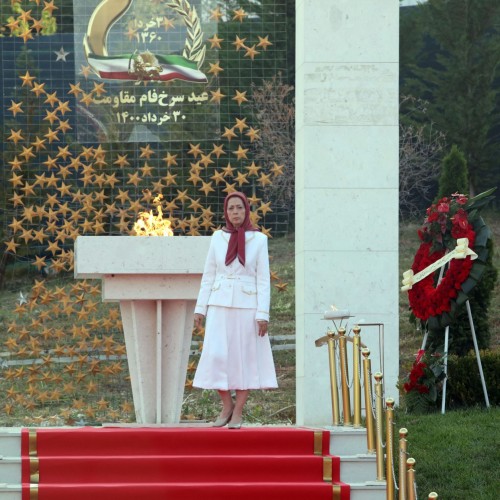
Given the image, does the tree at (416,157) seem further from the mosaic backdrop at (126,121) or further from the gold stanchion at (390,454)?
the gold stanchion at (390,454)

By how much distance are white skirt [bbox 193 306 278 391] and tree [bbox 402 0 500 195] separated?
648 inches

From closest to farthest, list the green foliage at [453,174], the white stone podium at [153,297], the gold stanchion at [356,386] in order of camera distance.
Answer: the gold stanchion at [356,386], the white stone podium at [153,297], the green foliage at [453,174]

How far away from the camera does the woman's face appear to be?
8.10m

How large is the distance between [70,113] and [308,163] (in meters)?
3.05

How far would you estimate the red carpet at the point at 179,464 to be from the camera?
22.9ft

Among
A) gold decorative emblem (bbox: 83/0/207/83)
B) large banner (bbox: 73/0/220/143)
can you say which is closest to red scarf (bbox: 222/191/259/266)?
large banner (bbox: 73/0/220/143)

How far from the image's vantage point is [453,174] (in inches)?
621

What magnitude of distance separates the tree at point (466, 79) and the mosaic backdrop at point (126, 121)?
43.4ft

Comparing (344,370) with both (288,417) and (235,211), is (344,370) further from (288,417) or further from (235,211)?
(288,417)

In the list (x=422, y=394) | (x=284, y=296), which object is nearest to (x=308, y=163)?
(x=422, y=394)

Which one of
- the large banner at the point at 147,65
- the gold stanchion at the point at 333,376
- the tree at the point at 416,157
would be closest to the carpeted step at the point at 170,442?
the gold stanchion at the point at 333,376

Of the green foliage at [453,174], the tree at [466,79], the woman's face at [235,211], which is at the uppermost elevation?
the tree at [466,79]

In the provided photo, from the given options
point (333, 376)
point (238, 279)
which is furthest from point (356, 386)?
point (238, 279)

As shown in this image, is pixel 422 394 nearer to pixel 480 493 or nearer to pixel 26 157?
pixel 480 493
